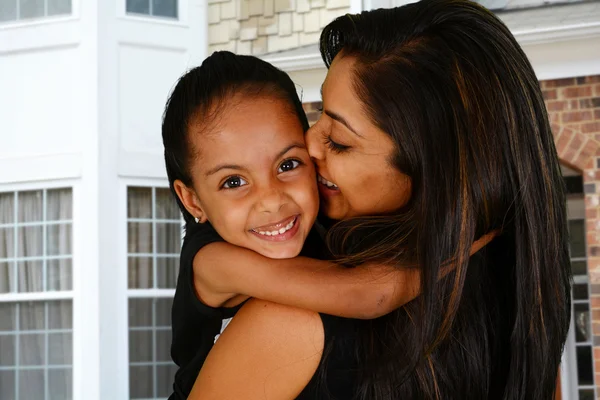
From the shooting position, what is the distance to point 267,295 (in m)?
1.29

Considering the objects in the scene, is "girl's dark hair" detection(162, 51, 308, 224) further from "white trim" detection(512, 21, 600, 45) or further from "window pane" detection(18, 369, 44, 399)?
"window pane" detection(18, 369, 44, 399)

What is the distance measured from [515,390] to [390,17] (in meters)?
0.56

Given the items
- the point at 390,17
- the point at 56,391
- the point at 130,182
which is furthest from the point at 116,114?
the point at 390,17

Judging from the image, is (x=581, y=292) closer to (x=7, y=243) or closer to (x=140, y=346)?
(x=140, y=346)

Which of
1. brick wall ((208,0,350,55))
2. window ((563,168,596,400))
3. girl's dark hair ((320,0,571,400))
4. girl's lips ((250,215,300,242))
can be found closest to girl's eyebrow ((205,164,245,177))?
girl's lips ((250,215,300,242))

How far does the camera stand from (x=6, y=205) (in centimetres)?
596

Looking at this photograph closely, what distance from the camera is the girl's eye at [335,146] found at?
136 cm

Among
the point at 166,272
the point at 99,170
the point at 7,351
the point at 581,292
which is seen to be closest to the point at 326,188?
the point at 99,170

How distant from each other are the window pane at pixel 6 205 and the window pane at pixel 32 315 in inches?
21.3

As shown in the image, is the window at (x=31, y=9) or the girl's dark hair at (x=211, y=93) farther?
the window at (x=31, y=9)

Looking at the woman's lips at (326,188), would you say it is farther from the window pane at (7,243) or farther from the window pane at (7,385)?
the window pane at (7,385)

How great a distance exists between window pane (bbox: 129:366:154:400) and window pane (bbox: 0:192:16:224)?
123 cm

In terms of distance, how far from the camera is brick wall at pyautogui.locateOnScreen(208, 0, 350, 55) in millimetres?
5828

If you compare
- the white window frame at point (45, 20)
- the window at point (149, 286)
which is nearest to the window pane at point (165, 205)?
the window at point (149, 286)
